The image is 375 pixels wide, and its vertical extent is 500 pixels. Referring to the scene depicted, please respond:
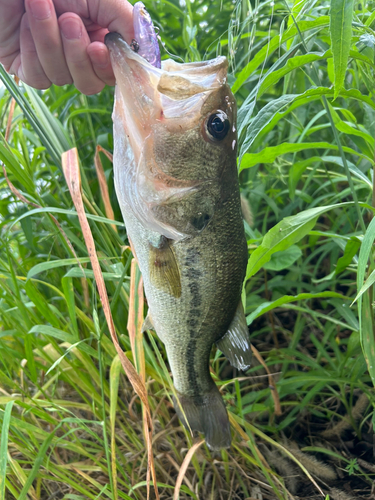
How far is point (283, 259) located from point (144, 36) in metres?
0.95

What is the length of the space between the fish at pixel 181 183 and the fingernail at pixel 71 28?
0.24 m

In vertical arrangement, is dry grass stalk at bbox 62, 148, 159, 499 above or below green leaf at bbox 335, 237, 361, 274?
above

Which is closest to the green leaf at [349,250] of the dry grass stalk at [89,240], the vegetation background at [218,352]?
the vegetation background at [218,352]

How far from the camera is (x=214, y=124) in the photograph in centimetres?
96

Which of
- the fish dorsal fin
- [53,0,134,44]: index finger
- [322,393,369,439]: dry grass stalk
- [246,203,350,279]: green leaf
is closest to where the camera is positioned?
the fish dorsal fin

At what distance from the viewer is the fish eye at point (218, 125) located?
96 cm

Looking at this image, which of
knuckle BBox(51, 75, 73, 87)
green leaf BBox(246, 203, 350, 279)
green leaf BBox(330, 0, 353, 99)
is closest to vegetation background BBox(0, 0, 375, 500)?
green leaf BBox(246, 203, 350, 279)

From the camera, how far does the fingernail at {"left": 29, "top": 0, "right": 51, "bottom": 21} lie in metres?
1.01

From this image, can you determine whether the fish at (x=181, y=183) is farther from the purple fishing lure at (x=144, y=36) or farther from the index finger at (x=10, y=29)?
the index finger at (x=10, y=29)

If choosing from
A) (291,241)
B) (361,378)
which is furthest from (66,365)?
(361,378)

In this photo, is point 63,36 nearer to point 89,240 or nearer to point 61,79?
point 61,79

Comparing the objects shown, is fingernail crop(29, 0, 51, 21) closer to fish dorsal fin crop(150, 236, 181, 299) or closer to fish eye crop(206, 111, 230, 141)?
fish eye crop(206, 111, 230, 141)

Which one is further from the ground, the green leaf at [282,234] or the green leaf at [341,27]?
the green leaf at [341,27]

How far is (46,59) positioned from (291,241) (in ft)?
2.97
